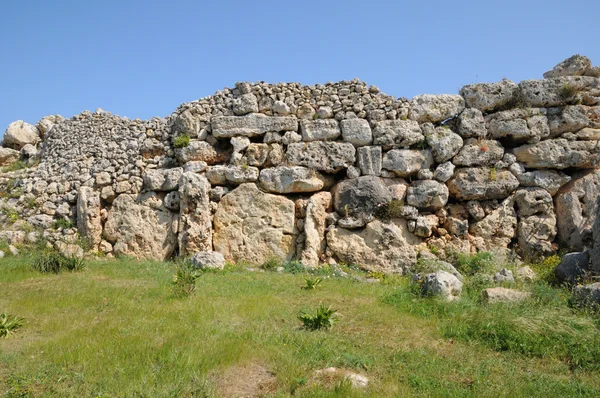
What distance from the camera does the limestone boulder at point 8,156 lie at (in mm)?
17406

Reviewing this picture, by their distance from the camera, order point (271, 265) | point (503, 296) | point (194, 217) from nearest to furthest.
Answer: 1. point (503, 296)
2. point (271, 265)
3. point (194, 217)

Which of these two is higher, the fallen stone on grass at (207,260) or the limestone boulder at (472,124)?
the limestone boulder at (472,124)

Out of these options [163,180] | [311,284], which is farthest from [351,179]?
[163,180]

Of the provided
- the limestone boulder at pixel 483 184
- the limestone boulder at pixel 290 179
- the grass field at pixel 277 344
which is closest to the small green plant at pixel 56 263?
the grass field at pixel 277 344

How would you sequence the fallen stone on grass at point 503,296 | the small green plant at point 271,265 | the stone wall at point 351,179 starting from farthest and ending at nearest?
the stone wall at point 351,179 → the small green plant at point 271,265 → the fallen stone on grass at point 503,296

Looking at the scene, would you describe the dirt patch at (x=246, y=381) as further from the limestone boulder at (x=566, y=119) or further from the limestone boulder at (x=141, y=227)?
the limestone boulder at (x=566, y=119)

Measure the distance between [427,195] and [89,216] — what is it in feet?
32.9

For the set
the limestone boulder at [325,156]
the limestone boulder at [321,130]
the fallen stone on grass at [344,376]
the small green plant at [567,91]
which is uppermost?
the small green plant at [567,91]

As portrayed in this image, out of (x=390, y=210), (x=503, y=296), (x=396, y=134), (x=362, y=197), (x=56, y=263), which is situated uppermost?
(x=396, y=134)

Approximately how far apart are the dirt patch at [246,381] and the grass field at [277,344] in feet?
0.07

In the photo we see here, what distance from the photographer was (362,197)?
13125 mm

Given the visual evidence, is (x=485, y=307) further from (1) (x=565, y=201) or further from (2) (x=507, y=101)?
(2) (x=507, y=101)

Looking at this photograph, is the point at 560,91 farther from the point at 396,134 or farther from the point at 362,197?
the point at 362,197

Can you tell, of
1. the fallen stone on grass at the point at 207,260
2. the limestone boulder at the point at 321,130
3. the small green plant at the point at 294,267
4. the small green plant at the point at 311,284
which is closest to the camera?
the small green plant at the point at 311,284
